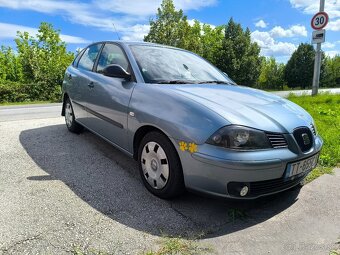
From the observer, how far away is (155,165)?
10.6 ft

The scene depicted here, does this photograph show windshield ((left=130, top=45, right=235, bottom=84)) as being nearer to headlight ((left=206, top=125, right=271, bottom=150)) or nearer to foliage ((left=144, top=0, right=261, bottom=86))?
headlight ((left=206, top=125, right=271, bottom=150))

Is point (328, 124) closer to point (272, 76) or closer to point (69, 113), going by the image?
point (69, 113)

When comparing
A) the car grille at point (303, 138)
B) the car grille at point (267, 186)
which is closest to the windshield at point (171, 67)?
the car grille at point (303, 138)

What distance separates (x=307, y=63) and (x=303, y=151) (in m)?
49.6

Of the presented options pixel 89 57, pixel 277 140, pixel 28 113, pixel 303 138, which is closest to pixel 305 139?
pixel 303 138

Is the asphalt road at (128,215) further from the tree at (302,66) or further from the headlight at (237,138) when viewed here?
the tree at (302,66)

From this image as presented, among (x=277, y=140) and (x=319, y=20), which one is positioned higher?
(x=319, y=20)

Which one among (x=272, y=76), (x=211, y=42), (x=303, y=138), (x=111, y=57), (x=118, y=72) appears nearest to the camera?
(x=303, y=138)

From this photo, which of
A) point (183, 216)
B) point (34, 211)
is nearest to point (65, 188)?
point (34, 211)

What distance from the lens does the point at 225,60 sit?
4172 centimetres

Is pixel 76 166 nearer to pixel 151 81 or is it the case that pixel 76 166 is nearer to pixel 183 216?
pixel 151 81

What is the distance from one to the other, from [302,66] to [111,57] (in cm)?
4877

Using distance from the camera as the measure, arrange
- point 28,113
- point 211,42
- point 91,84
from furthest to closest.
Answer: point 211,42 → point 28,113 → point 91,84

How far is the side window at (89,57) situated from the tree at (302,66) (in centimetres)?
4705
